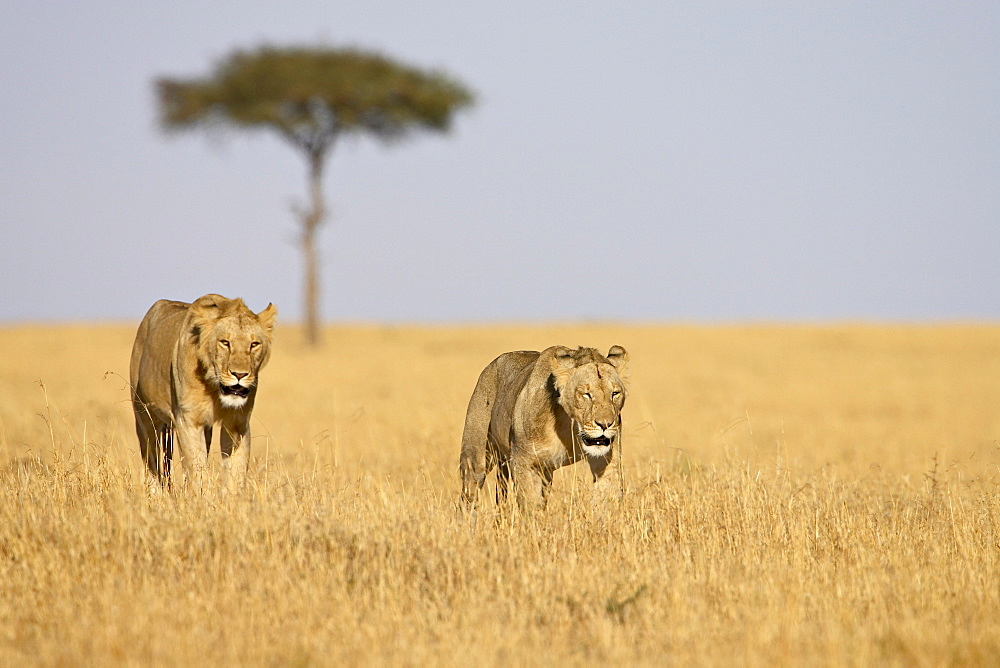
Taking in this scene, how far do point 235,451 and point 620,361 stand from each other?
2.84 m

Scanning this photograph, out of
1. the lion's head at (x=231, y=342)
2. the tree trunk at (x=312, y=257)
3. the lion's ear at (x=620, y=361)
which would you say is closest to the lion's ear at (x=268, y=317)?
the lion's head at (x=231, y=342)

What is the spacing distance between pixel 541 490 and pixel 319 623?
2.36 meters

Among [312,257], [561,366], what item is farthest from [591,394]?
[312,257]

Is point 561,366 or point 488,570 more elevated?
point 561,366

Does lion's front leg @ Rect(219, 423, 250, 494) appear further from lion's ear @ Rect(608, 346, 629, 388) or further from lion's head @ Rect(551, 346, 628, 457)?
lion's ear @ Rect(608, 346, 629, 388)

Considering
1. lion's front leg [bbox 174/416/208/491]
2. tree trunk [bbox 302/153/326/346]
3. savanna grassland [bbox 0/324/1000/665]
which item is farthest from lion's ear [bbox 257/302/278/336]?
tree trunk [bbox 302/153/326/346]

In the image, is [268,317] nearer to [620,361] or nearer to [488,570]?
[620,361]

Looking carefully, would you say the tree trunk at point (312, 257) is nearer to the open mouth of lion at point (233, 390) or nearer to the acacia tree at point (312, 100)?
the acacia tree at point (312, 100)

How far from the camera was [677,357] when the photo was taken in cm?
2917

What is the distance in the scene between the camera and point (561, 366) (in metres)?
7.26

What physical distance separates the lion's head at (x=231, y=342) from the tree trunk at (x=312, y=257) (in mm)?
24882

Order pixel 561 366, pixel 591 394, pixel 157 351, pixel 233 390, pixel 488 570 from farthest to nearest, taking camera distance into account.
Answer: pixel 157 351
pixel 233 390
pixel 561 366
pixel 591 394
pixel 488 570

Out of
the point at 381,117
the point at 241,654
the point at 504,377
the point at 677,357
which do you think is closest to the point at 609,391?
the point at 504,377

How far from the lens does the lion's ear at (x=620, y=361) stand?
7.43m
